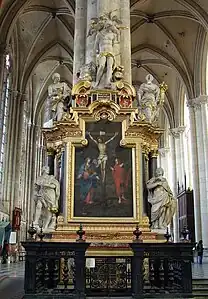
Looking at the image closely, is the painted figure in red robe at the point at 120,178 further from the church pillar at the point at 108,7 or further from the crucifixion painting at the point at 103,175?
the church pillar at the point at 108,7

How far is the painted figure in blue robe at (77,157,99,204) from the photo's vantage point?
322 inches

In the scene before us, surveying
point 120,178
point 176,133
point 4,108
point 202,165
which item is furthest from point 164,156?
point 120,178

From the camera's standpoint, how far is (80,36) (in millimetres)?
10945

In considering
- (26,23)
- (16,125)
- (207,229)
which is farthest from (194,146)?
(26,23)

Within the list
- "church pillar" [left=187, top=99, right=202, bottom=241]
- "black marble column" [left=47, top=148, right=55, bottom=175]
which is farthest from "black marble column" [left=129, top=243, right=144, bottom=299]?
"church pillar" [left=187, top=99, right=202, bottom=241]

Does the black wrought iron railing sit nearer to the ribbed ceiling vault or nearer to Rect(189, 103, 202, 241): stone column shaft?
Rect(189, 103, 202, 241): stone column shaft

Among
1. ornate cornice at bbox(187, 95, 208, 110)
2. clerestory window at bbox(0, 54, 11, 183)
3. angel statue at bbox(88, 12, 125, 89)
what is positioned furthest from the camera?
ornate cornice at bbox(187, 95, 208, 110)

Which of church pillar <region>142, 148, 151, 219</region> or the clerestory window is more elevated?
the clerestory window

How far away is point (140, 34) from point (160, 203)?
17.0 metres

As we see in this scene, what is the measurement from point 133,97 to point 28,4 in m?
12.9

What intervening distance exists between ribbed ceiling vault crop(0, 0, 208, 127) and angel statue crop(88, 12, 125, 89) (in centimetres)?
1055

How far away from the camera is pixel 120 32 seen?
1012 centimetres

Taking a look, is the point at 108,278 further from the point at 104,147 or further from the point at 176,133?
the point at 176,133

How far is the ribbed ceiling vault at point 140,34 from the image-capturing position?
19.3 m
